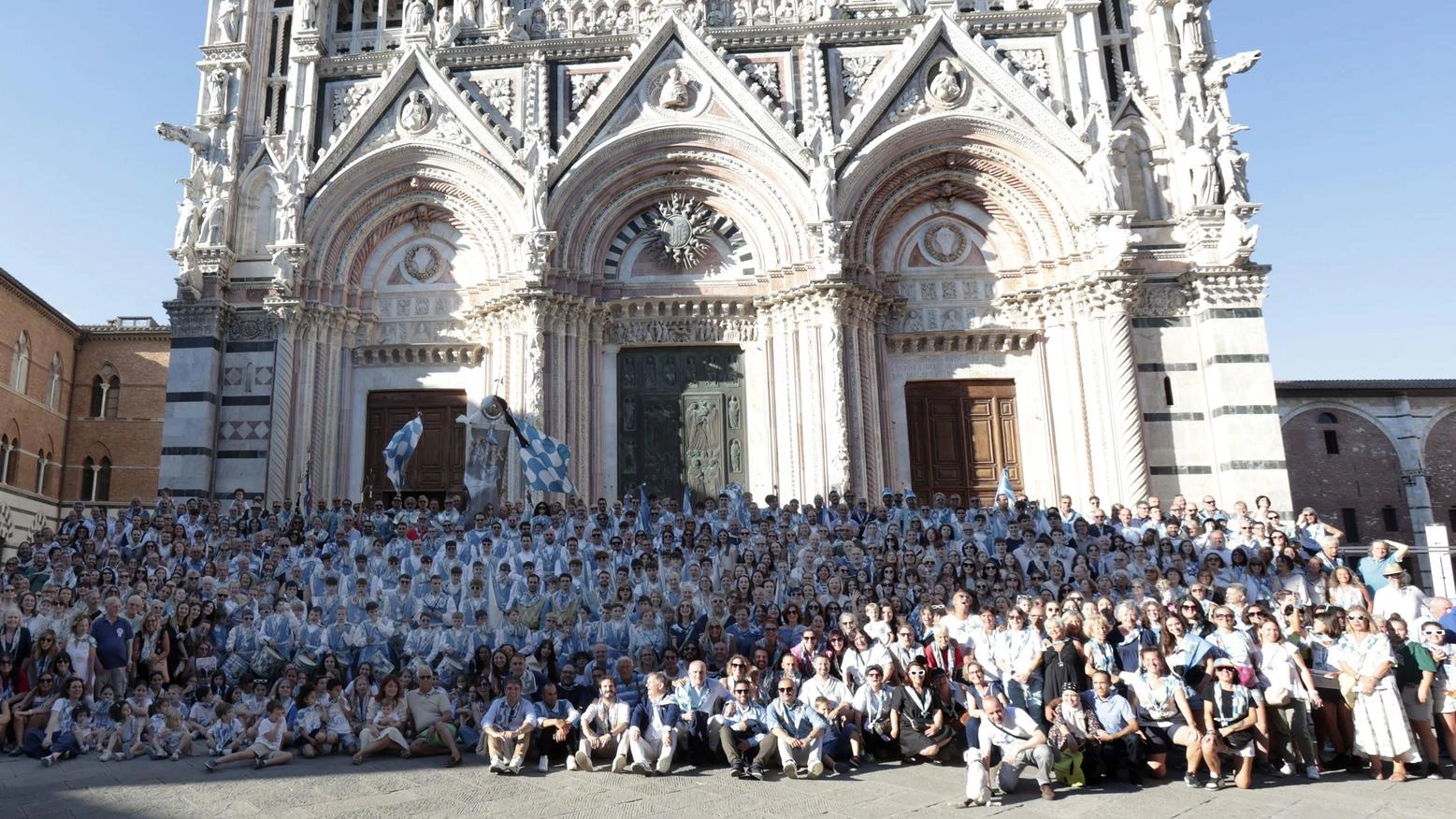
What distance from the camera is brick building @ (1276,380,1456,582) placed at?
110 ft

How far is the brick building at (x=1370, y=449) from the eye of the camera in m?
33.6

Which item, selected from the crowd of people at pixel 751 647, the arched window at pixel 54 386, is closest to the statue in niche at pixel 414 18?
the crowd of people at pixel 751 647

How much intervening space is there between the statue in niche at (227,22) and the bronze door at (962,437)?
59.9 feet

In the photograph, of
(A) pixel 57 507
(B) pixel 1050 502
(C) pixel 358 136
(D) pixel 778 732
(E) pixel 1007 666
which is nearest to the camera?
(D) pixel 778 732

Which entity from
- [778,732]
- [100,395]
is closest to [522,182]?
[778,732]

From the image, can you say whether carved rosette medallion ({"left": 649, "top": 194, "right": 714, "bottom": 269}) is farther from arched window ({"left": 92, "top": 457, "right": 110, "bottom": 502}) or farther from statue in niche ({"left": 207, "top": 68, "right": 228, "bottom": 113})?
arched window ({"left": 92, "top": 457, "right": 110, "bottom": 502})

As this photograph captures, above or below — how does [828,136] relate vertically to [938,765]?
above

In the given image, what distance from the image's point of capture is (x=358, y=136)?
869 inches

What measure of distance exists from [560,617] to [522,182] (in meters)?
12.2

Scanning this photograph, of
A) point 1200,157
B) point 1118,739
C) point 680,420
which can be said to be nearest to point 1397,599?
point 1118,739

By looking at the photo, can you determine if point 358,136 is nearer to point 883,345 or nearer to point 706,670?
point 883,345

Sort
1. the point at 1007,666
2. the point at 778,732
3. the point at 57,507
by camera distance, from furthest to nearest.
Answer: the point at 57,507
the point at 1007,666
the point at 778,732

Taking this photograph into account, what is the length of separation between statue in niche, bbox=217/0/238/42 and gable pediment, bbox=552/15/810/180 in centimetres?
870

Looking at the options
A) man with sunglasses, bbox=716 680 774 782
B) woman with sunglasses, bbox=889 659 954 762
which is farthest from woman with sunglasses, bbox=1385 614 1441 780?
man with sunglasses, bbox=716 680 774 782
